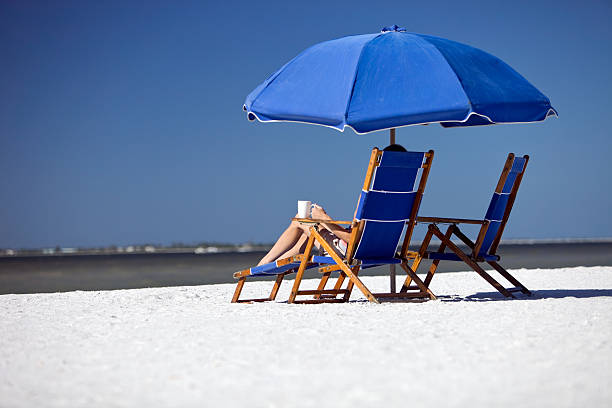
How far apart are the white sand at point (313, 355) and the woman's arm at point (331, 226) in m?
0.62

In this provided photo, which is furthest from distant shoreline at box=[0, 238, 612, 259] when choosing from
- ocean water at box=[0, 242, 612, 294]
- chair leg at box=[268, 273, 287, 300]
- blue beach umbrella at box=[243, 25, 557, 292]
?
blue beach umbrella at box=[243, 25, 557, 292]

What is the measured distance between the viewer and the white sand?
3.29 metres

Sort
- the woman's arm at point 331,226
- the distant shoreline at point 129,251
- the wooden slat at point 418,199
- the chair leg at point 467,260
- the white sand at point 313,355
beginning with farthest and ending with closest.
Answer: the distant shoreline at point 129,251 < the chair leg at point 467,260 < the woman's arm at point 331,226 < the wooden slat at point 418,199 < the white sand at point 313,355

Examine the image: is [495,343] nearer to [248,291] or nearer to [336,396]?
[336,396]

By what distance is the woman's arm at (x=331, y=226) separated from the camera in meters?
6.47

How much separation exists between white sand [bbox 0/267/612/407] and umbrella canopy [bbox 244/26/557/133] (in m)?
1.41

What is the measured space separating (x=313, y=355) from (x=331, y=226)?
2.54 meters

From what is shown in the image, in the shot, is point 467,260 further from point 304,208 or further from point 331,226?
point 304,208

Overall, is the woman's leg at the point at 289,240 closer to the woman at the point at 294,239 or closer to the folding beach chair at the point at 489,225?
the woman at the point at 294,239

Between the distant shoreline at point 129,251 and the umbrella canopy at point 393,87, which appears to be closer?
the umbrella canopy at point 393,87

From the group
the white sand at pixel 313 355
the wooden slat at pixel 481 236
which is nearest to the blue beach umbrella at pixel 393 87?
the wooden slat at pixel 481 236

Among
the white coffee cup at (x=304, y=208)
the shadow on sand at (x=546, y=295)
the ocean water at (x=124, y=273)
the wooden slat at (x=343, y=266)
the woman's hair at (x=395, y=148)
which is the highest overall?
the woman's hair at (x=395, y=148)

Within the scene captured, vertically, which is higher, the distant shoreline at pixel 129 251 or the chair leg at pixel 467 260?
the chair leg at pixel 467 260

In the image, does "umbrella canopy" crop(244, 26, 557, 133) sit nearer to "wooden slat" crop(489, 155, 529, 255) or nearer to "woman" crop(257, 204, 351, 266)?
"wooden slat" crop(489, 155, 529, 255)
